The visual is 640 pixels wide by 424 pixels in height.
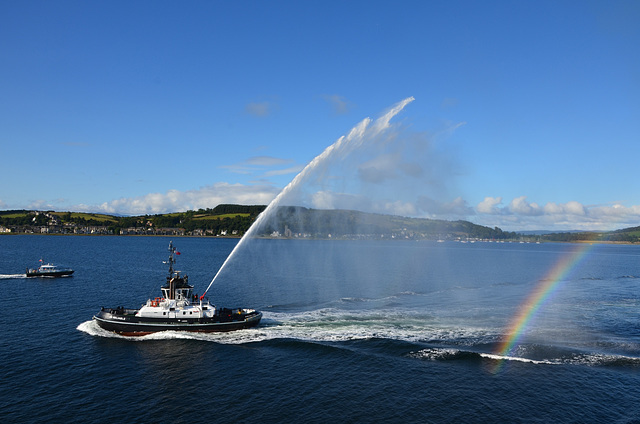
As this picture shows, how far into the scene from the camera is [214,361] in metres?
45.6

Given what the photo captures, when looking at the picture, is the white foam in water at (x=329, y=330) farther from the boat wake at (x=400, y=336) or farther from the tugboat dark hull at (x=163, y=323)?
the tugboat dark hull at (x=163, y=323)

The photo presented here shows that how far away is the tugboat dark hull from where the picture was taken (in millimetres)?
54594

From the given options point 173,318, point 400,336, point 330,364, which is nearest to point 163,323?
point 173,318

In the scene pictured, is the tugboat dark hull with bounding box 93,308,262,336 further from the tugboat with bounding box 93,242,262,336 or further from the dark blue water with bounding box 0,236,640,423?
the dark blue water with bounding box 0,236,640,423

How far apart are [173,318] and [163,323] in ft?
4.76

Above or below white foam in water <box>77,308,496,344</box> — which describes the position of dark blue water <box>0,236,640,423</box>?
below

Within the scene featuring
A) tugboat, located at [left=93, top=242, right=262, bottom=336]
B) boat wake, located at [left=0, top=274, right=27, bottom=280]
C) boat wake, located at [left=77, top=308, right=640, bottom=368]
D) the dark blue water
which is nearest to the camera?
the dark blue water

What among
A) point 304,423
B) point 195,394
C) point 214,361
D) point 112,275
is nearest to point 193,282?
point 112,275

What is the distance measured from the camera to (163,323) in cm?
5516

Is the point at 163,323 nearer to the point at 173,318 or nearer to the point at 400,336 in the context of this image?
the point at 173,318

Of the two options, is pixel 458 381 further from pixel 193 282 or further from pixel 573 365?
pixel 193 282

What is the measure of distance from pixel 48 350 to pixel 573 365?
60995 mm

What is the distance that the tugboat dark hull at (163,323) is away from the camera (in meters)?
54.6

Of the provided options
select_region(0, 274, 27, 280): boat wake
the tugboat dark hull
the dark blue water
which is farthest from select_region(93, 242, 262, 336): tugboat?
select_region(0, 274, 27, 280): boat wake
